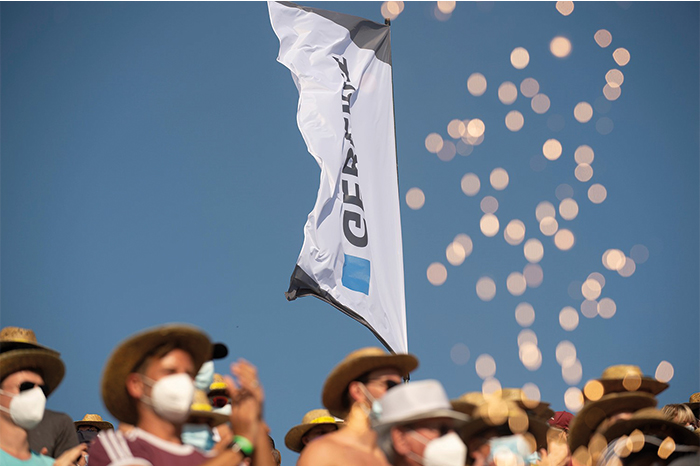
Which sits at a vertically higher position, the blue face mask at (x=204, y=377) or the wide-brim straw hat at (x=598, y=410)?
the blue face mask at (x=204, y=377)

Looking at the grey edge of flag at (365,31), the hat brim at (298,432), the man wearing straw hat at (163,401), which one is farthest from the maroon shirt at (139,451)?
the grey edge of flag at (365,31)

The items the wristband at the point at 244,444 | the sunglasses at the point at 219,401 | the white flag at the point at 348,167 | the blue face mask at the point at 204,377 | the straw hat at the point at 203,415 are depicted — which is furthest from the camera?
the white flag at the point at 348,167

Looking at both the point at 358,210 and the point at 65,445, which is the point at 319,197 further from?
the point at 65,445

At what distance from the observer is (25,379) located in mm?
4426

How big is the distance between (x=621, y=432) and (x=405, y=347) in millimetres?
5994

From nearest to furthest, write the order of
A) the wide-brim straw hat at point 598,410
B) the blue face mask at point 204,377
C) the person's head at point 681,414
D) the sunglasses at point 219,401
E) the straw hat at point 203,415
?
the straw hat at point 203,415 → the wide-brim straw hat at point 598,410 → the blue face mask at point 204,377 → the sunglasses at point 219,401 → the person's head at point 681,414

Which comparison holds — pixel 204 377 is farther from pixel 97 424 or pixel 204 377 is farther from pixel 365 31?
pixel 365 31

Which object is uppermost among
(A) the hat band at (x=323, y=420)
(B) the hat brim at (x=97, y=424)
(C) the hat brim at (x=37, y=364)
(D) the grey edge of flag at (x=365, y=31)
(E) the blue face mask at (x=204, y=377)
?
(D) the grey edge of flag at (x=365, y=31)

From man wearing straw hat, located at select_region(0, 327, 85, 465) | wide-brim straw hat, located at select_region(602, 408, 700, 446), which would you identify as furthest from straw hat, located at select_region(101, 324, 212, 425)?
wide-brim straw hat, located at select_region(602, 408, 700, 446)

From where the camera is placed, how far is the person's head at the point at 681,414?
704 cm

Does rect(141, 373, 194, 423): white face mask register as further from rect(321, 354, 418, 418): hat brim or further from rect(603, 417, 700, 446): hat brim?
rect(603, 417, 700, 446): hat brim

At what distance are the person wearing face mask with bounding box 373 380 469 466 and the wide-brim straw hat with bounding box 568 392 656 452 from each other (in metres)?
1.55

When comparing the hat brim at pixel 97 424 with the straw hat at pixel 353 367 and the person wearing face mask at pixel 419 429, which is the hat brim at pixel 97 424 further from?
the person wearing face mask at pixel 419 429

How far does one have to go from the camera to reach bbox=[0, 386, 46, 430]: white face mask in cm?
428
